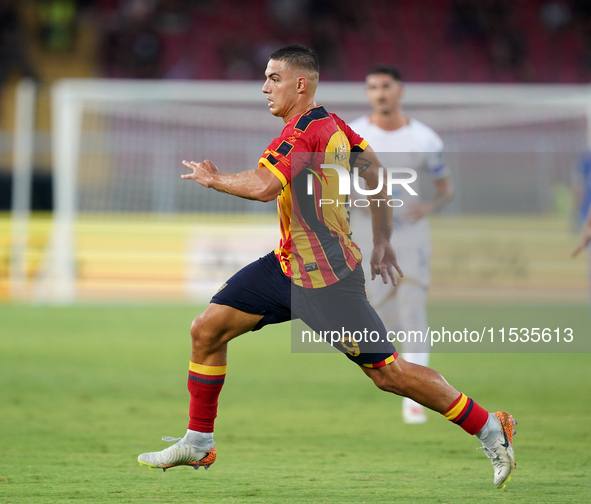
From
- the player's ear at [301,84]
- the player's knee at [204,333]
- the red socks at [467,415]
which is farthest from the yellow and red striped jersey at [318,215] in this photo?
the red socks at [467,415]

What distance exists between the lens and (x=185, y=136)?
16.4m

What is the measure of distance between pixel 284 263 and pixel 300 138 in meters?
0.72

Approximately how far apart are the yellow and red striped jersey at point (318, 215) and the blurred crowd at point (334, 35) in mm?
18069

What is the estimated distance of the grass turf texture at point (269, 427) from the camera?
428 centimetres

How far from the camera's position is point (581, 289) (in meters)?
14.2

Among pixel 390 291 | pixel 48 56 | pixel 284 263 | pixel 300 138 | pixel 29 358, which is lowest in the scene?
pixel 29 358

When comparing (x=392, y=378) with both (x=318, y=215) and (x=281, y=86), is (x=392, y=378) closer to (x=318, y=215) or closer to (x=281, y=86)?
(x=318, y=215)

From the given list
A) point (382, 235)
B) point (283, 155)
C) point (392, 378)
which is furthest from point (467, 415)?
point (283, 155)

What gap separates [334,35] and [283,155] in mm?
20130

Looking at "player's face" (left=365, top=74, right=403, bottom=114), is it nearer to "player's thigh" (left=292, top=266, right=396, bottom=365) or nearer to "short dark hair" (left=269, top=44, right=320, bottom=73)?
"short dark hair" (left=269, top=44, right=320, bottom=73)

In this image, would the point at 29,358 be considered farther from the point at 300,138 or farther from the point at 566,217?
the point at 566,217

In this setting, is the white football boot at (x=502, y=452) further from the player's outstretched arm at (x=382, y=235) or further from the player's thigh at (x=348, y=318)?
the player's outstretched arm at (x=382, y=235)

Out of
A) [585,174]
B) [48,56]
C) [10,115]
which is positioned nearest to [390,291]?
[585,174]

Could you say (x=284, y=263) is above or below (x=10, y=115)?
below
